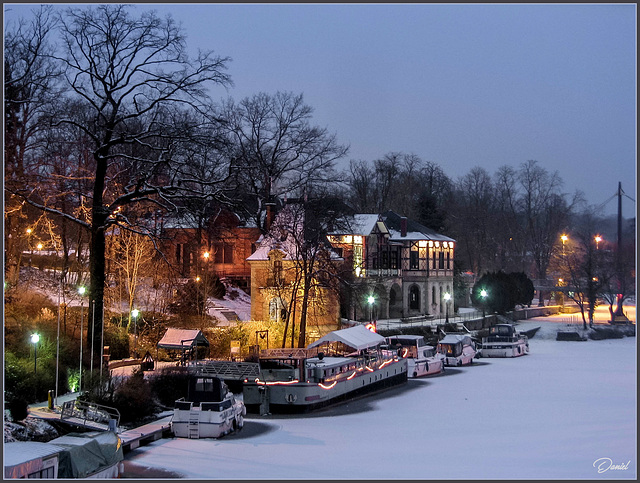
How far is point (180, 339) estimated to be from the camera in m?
33.5

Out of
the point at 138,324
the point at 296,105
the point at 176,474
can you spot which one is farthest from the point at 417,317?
the point at 176,474

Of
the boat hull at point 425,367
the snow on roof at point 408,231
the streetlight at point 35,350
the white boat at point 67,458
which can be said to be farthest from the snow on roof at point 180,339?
the snow on roof at point 408,231

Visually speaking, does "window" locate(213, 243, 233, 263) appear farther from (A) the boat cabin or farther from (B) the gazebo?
(B) the gazebo

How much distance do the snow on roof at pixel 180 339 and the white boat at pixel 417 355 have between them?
11.5 meters

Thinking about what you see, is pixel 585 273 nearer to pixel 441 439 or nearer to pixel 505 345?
pixel 505 345

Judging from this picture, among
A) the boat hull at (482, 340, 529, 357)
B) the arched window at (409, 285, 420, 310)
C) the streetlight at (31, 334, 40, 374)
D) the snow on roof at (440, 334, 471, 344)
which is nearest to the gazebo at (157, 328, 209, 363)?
the streetlight at (31, 334, 40, 374)

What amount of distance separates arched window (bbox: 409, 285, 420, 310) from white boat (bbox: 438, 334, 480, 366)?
519 inches

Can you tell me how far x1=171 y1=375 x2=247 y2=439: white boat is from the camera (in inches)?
933

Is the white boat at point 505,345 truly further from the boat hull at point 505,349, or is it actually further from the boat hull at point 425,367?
the boat hull at point 425,367

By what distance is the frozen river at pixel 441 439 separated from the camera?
19812 millimetres

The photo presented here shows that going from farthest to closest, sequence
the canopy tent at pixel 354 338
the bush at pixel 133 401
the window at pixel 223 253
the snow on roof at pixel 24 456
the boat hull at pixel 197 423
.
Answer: the window at pixel 223 253
the canopy tent at pixel 354 338
the bush at pixel 133 401
the boat hull at pixel 197 423
the snow on roof at pixel 24 456
